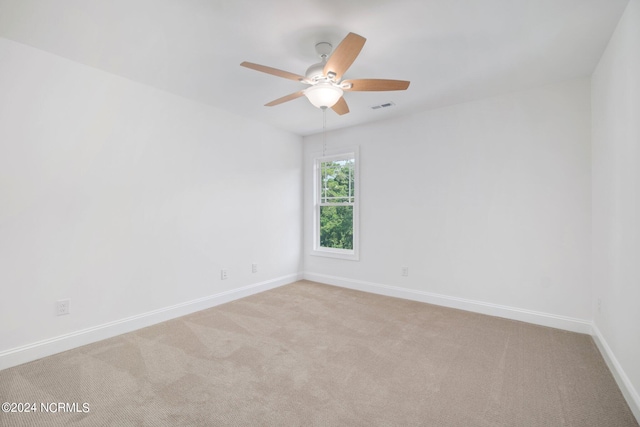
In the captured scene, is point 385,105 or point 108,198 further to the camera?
point 385,105

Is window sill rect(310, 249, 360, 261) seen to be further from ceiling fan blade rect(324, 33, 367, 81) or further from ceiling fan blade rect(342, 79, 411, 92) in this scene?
ceiling fan blade rect(324, 33, 367, 81)

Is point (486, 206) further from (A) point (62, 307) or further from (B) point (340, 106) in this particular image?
(A) point (62, 307)

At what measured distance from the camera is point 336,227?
16.1ft

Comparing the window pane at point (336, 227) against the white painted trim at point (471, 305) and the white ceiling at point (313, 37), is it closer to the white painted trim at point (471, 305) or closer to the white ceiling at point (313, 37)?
the white painted trim at point (471, 305)

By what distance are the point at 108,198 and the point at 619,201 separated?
431cm

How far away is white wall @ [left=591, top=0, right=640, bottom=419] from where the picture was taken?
1.81 metres

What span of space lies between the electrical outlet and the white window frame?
10.8 feet

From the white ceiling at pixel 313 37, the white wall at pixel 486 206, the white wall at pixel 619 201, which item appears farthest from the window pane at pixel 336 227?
the white wall at pixel 619 201

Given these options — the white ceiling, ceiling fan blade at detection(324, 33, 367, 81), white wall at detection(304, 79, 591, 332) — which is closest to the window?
white wall at detection(304, 79, 591, 332)

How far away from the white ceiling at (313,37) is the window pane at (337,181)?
1.81 m

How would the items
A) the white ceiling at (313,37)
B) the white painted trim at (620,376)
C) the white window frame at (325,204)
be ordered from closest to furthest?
the white painted trim at (620,376) → the white ceiling at (313,37) → the white window frame at (325,204)

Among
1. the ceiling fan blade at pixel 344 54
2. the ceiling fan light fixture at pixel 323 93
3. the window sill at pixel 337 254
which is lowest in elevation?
the window sill at pixel 337 254

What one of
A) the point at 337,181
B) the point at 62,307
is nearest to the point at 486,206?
the point at 337,181

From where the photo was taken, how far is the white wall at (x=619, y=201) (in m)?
1.81
